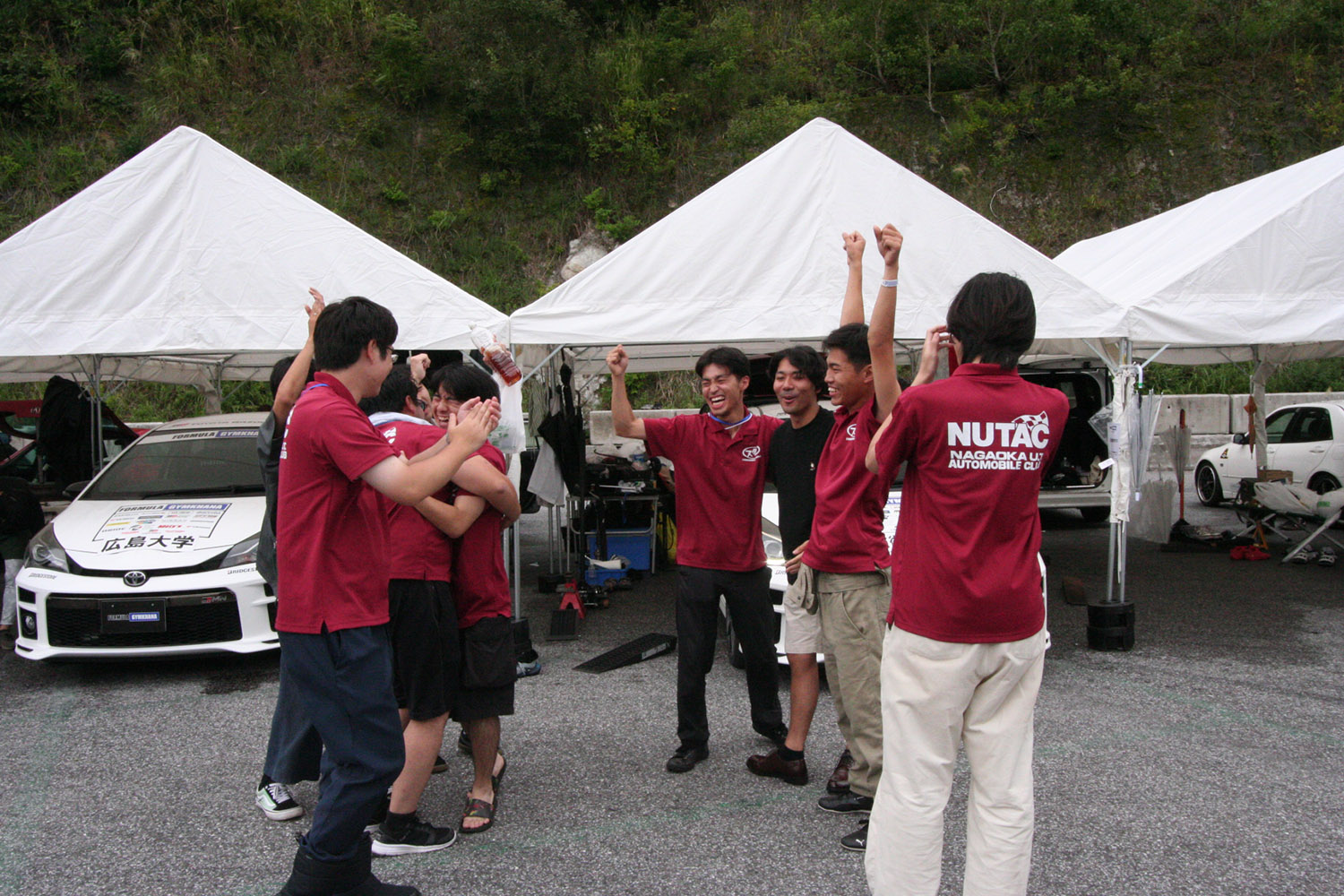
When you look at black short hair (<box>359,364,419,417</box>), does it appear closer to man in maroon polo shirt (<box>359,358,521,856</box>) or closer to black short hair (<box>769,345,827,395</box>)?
man in maroon polo shirt (<box>359,358,521,856</box>)

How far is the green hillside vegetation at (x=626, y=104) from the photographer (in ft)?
70.1

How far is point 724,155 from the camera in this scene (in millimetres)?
22250

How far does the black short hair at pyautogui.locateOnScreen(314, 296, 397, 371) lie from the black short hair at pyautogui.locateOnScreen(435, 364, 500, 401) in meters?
0.64

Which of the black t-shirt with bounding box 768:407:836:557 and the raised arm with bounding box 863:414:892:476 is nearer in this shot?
the raised arm with bounding box 863:414:892:476

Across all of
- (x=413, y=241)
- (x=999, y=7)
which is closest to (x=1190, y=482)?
(x=999, y=7)

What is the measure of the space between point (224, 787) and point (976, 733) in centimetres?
314

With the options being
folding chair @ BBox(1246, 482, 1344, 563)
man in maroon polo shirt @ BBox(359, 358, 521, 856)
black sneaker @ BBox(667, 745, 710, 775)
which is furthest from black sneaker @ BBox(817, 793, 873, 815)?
folding chair @ BBox(1246, 482, 1344, 563)

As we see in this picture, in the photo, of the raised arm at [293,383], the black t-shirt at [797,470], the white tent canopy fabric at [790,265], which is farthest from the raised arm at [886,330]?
the white tent canopy fabric at [790,265]

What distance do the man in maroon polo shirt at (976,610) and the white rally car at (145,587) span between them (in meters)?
3.98

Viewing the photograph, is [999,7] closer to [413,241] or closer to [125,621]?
[413,241]

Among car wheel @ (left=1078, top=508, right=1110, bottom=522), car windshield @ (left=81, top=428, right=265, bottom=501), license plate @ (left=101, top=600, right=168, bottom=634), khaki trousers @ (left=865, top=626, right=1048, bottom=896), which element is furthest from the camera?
car wheel @ (left=1078, top=508, right=1110, bottom=522)

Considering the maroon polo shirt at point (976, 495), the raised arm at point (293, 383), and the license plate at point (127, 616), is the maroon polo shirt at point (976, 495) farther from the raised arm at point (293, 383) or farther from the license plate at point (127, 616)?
the license plate at point (127, 616)

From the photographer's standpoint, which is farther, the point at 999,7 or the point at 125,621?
the point at 999,7

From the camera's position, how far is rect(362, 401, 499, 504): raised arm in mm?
2445
